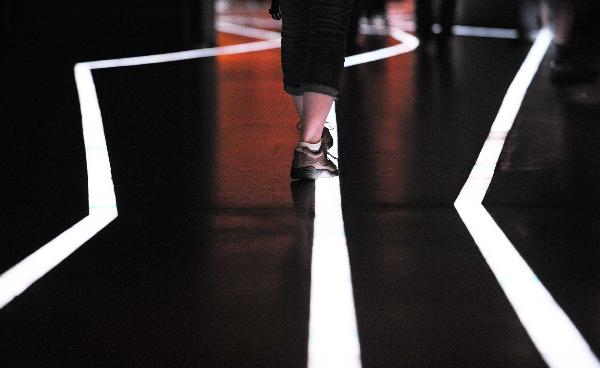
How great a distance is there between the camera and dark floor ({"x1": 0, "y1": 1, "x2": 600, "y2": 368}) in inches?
68.2

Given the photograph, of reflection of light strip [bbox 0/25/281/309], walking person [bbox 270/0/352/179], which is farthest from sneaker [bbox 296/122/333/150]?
reflection of light strip [bbox 0/25/281/309]

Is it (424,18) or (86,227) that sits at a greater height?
(86,227)

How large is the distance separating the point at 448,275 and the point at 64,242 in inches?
34.7

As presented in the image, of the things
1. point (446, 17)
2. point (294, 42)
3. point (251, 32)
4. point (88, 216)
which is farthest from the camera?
point (251, 32)

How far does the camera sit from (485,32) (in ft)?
35.2

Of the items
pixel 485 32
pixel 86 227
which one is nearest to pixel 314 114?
pixel 86 227

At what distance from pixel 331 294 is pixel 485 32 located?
912cm

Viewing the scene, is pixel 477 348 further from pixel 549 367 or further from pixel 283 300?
pixel 283 300

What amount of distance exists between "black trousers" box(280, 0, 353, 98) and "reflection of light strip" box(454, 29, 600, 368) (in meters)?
0.52

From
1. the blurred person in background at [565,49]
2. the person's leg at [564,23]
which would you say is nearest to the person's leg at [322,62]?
the blurred person in background at [565,49]

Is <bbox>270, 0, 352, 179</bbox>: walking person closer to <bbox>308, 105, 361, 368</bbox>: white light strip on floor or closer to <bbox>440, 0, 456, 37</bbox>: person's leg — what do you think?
<bbox>308, 105, 361, 368</bbox>: white light strip on floor

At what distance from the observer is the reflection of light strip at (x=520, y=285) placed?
167 cm

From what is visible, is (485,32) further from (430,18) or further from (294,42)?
(294,42)

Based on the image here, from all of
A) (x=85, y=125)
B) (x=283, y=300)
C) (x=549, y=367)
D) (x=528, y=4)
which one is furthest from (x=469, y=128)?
(x=528, y=4)
